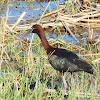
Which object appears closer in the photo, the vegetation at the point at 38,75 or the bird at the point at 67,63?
the vegetation at the point at 38,75

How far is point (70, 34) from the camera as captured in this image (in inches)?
263

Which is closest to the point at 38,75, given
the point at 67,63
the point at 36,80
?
the point at 67,63

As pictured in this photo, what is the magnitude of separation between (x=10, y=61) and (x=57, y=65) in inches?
47.1

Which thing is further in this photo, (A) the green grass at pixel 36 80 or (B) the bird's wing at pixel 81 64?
(B) the bird's wing at pixel 81 64

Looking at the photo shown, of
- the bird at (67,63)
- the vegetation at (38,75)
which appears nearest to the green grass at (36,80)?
the vegetation at (38,75)

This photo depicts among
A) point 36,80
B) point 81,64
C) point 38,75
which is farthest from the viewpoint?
point 38,75

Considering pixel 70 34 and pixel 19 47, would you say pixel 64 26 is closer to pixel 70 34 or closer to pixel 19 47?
pixel 70 34

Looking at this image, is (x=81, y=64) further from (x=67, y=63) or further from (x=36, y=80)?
(x=36, y=80)

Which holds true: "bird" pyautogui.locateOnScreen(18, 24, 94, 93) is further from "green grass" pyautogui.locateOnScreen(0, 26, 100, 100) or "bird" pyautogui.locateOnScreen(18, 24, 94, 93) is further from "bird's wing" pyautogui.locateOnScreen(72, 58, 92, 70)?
"green grass" pyautogui.locateOnScreen(0, 26, 100, 100)

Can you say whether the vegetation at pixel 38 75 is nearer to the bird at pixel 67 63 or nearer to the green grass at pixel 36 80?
the green grass at pixel 36 80

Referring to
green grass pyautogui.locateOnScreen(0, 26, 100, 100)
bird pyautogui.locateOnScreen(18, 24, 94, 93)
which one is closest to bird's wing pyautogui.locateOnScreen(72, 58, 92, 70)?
bird pyautogui.locateOnScreen(18, 24, 94, 93)

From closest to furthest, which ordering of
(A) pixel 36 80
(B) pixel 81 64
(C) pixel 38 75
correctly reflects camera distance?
(A) pixel 36 80 < (B) pixel 81 64 < (C) pixel 38 75

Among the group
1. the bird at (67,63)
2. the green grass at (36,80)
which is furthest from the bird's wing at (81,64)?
the green grass at (36,80)

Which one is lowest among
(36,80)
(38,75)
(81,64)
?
(36,80)
